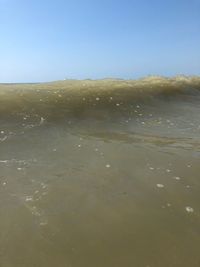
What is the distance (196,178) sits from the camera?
20.4 feet

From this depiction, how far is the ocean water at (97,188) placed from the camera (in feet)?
13.3

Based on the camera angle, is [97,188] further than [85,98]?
No

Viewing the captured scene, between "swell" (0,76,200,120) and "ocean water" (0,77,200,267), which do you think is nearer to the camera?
"ocean water" (0,77,200,267)

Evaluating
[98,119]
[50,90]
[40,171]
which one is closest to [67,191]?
[40,171]

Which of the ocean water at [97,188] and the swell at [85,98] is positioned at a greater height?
the swell at [85,98]

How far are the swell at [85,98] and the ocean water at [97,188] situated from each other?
12cm

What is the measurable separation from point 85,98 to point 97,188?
839 centimetres

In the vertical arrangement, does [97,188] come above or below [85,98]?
below

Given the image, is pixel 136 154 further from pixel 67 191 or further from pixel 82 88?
pixel 82 88

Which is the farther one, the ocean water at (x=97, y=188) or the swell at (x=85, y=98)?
the swell at (x=85, y=98)

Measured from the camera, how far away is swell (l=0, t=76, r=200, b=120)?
11703mm

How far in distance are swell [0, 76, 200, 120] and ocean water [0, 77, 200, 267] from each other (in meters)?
0.12

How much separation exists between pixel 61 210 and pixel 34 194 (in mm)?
668

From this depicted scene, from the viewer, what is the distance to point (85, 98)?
13.8 m
